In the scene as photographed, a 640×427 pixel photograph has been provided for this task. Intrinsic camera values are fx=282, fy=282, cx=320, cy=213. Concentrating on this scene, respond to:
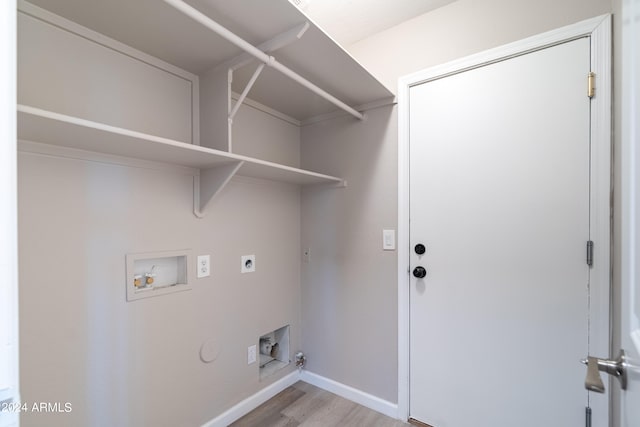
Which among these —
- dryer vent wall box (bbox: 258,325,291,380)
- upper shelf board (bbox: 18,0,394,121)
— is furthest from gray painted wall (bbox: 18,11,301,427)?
dryer vent wall box (bbox: 258,325,291,380)

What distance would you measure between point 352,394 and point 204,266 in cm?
140

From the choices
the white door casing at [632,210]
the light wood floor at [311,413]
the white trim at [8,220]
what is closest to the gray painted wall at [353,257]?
the light wood floor at [311,413]

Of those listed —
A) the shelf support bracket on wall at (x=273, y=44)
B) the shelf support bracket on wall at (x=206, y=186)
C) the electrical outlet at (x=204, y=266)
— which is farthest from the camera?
the electrical outlet at (x=204, y=266)

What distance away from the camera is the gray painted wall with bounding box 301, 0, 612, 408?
65.2 inches

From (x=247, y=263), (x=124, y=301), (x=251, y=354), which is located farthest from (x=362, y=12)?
(x=251, y=354)

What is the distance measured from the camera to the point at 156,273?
58.5 inches

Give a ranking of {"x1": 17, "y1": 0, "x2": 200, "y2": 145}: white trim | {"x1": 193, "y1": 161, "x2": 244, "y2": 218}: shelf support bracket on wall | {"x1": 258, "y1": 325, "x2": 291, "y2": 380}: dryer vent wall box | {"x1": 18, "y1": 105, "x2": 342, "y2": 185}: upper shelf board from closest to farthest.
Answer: {"x1": 18, "y1": 105, "x2": 342, "y2": 185}: upper shelf board
{"x1": 17, "y1": 0, "x2": 200, "y2": 145}: white trim
{"x1": 193, "y1": 161, "x2": 244, "y2": 218}: shelf support bracket on wall
{"x1": 258, "y1": 325, "x2": 291, "y2": 380}: dryer vent wall box

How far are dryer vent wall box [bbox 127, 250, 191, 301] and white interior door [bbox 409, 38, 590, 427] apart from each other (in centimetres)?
138

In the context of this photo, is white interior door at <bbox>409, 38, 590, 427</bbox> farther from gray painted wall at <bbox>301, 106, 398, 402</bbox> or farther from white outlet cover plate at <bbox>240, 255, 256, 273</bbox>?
white outlet cover plate at <bbox>240, 255, 256, 273</bbox>

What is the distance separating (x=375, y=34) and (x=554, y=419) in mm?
2444

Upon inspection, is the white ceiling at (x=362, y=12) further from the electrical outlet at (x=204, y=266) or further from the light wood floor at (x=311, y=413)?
the light wood floor at (x=311, y=413)

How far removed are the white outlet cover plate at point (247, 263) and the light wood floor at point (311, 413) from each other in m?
0.94

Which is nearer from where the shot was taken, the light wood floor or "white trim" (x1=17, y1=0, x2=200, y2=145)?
"white trim" (x1=17, y1=0, x2=200, y2=145)

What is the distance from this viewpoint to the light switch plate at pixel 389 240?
1.88 metres
